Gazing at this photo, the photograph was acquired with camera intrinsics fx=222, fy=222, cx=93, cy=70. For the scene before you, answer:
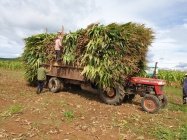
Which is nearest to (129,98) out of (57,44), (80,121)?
(80,121)

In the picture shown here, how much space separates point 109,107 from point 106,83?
1.06 meters

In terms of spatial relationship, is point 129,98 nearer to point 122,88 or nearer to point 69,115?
point 122,88

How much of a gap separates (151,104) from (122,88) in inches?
59.1

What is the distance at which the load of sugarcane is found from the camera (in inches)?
379

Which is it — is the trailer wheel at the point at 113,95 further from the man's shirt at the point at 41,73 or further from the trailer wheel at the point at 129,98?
the man's shirt at the point at 41,73

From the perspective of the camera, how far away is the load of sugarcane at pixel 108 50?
9623 millimetres

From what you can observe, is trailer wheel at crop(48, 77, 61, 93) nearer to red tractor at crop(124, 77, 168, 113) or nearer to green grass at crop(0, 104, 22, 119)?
green grass at crop(0, 104, 22, 119)

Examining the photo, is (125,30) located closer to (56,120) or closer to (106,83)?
(106,83)

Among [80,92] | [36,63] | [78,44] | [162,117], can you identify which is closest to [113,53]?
[78,44]

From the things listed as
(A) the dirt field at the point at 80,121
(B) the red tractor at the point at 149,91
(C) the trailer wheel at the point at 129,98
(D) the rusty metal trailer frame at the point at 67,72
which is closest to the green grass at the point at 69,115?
(A) the dirt field at the point at 80,121

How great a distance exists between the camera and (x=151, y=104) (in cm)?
924

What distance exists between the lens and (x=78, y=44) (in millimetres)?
11156

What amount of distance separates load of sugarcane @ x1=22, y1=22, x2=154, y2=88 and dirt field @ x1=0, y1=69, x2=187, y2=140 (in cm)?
152

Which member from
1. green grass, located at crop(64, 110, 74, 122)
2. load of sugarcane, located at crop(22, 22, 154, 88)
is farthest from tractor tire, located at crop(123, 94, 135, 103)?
green grass, located at crop(64, 110, 74, 122)
